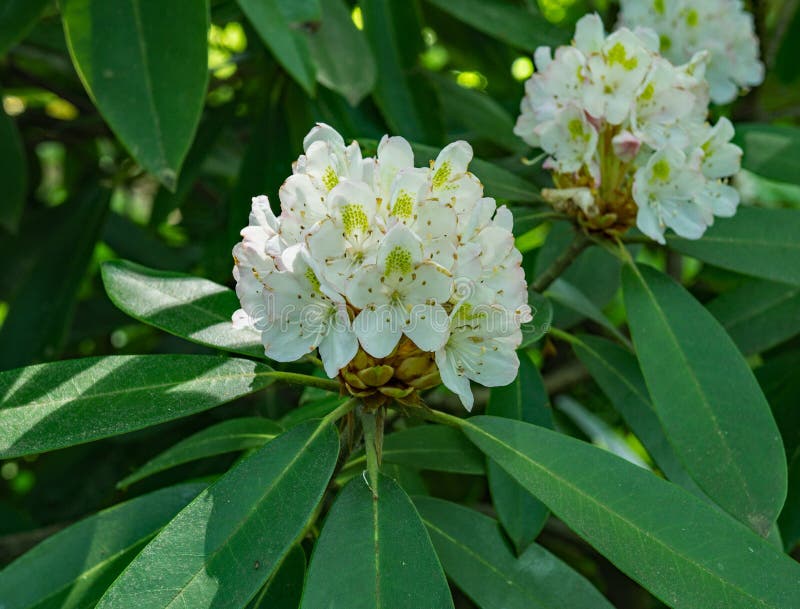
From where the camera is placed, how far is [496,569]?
116cm

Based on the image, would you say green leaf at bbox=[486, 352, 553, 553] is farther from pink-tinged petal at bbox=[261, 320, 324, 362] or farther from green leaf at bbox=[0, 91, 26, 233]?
green leaf at bbox=[0, 91, 26, 233]

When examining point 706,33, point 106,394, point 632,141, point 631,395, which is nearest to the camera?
point 106,394

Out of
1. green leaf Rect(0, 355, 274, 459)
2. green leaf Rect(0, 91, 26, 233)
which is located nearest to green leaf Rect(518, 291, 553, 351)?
green leaf Rect(0, 355, 274, 459)

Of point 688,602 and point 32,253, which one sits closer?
point 688,602

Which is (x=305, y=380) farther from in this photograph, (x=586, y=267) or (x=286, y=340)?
(x=586, y=267)

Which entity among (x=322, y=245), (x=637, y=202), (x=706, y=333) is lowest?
(x=706, y=333)

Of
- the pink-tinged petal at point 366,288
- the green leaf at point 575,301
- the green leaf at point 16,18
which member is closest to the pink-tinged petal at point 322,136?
the pink-tinged petal at point 366,288

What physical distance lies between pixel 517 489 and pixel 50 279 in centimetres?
123

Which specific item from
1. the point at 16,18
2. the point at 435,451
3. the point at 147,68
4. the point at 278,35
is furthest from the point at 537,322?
the point at 16,18

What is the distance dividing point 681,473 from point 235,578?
28.3 inches

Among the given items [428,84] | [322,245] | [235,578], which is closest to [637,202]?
[322,245]

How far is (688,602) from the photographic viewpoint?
2.95 feet

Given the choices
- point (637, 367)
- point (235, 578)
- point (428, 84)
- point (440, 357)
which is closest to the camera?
point (235, 578)

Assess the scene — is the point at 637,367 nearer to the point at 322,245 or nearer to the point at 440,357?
the point at 440,357
